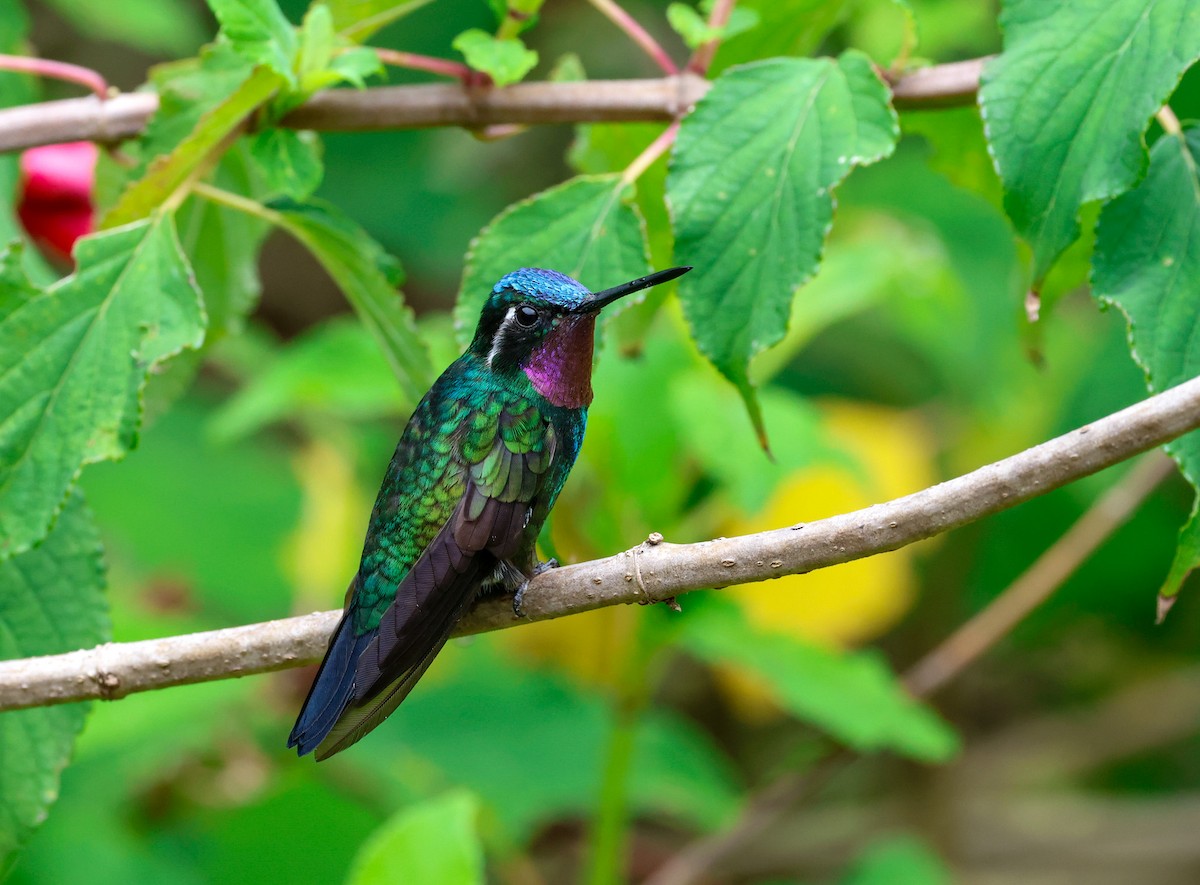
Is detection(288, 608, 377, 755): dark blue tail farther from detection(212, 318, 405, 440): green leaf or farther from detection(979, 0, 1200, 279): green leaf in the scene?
detection(212, 318, 405, 440): green leaf

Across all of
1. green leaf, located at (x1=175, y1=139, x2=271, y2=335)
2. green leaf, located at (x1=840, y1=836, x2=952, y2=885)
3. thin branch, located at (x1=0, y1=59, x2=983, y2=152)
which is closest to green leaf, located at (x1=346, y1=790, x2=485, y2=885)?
green leaf, located at (x1=175, y1=139, x2=271, y2=335)

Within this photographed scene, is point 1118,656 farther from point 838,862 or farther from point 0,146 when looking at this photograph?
point 0,146

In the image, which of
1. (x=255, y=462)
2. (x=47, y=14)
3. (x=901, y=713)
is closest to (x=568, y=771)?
(x=901, y=713)

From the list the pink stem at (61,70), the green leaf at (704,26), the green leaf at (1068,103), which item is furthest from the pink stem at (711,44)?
the pink stem at (61,70)

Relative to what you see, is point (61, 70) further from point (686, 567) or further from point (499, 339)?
point (686, 567)

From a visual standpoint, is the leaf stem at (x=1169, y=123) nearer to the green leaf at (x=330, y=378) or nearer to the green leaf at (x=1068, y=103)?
the green leaf at (x=1068, y=103)

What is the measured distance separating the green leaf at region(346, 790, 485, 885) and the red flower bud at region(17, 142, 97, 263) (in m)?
1.23

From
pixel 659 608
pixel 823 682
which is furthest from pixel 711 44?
pixel 823 682

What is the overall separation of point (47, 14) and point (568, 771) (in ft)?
12.3

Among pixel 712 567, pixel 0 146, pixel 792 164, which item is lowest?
pixel 712 567

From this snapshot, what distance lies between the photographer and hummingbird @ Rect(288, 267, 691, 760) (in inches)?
62.5

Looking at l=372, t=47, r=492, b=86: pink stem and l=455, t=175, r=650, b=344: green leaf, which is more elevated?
l=372, t=47, r=492, b=86: pink stem

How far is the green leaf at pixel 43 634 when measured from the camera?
1.71 metres

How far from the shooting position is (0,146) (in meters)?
1.73
